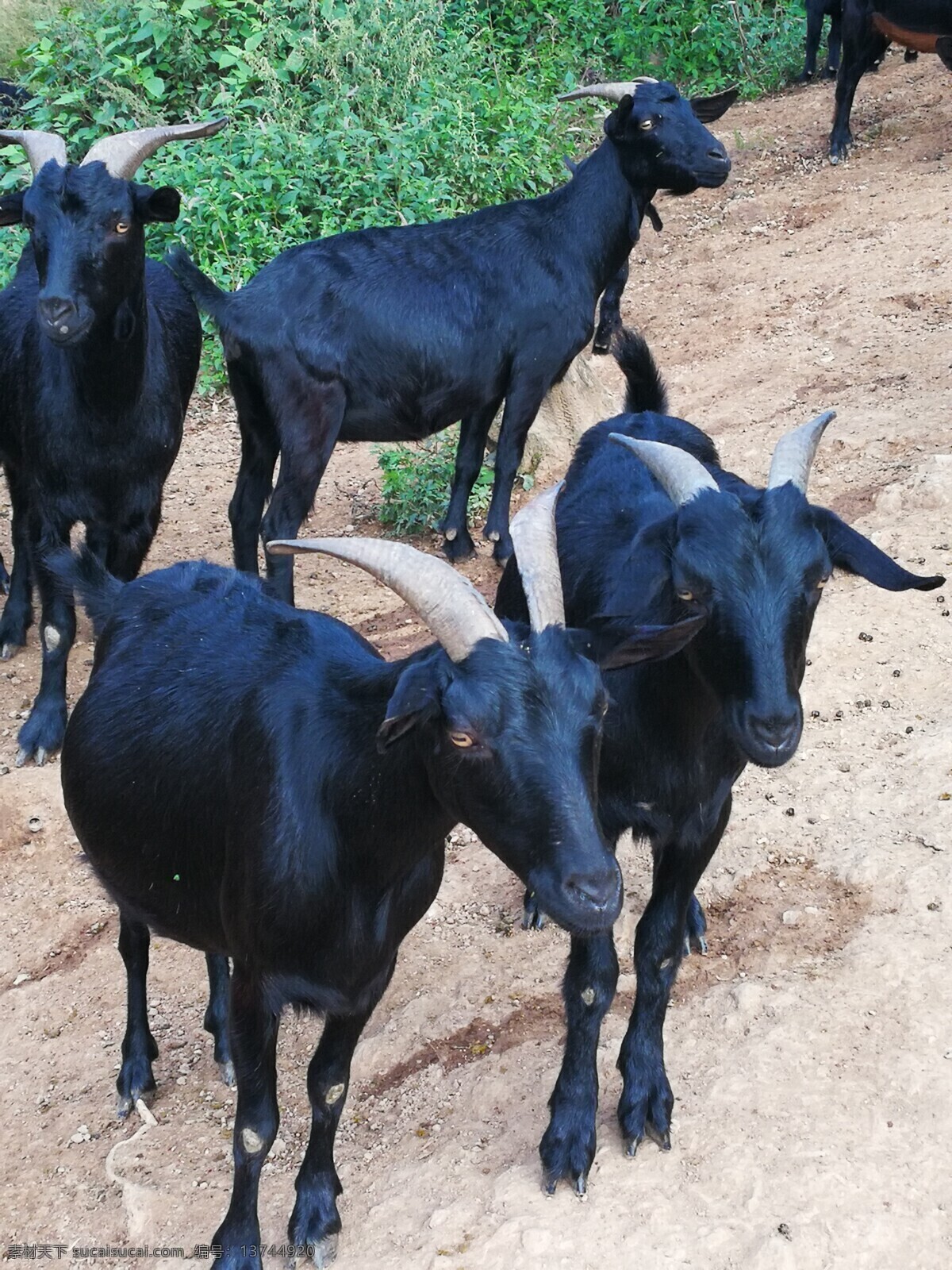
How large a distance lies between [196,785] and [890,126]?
11.4m

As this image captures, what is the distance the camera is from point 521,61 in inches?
508

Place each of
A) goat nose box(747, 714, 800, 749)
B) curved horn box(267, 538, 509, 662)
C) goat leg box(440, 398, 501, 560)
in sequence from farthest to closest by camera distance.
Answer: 1. goat leg box(440, 398, 501, 560)
2. goat nose box(747, 714, 800, 749)
3. curved horn box(267, 538, 509, 662)

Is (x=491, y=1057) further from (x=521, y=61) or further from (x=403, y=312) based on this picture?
(x=521, y=61)

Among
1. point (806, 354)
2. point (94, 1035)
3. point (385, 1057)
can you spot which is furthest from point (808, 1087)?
point (806, 354)

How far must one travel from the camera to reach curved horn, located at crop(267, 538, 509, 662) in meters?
2.95

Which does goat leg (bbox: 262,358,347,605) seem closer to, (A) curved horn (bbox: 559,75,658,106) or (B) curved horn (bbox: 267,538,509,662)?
(A) curved horn (bbox: 559,75,658,106)

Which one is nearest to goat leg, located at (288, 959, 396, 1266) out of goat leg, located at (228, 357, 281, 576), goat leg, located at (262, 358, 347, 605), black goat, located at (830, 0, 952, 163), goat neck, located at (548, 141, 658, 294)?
goat leg, located at (262, 358, 347, 605)

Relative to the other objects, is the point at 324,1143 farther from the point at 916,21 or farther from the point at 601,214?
the point at 916,21

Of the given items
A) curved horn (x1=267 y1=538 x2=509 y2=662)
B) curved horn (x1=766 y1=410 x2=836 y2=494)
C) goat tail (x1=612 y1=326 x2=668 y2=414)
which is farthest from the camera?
goat tail (x1=612 y1=326 x2=668 y2=414)

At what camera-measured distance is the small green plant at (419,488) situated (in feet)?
26.7

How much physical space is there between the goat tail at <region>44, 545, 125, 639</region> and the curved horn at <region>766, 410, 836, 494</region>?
1898mm

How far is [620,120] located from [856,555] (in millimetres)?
5112

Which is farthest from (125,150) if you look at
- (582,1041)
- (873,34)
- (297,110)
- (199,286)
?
(873,34)

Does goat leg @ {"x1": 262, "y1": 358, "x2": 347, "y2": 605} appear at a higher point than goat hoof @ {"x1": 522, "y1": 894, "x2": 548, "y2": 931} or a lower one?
higher
